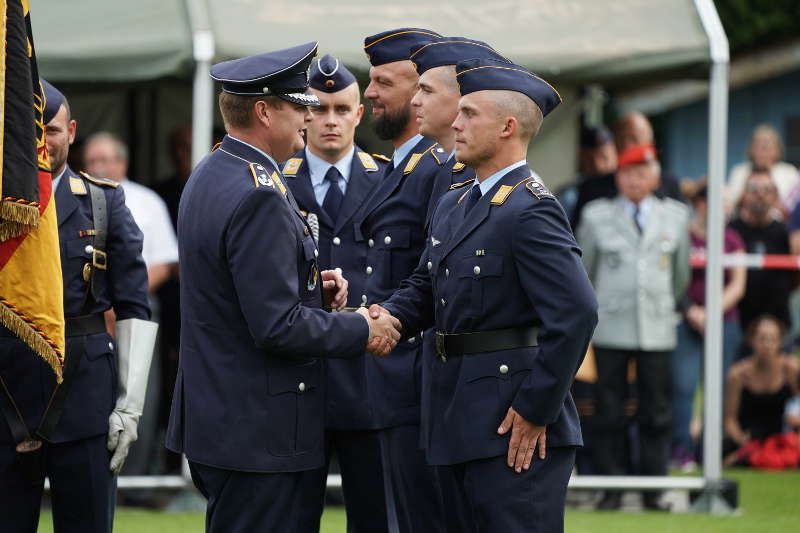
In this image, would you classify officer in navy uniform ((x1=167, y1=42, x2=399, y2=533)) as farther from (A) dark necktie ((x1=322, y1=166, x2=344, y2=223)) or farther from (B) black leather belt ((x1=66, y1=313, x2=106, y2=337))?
(A) dark necktie ((x1=322, y1=166, x2=344, y2=223))

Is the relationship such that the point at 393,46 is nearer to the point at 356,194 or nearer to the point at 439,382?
the point at 356,194

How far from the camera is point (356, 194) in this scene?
5.23 m

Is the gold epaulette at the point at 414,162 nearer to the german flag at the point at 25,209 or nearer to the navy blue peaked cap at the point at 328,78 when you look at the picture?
the navy blue peaked cap at the point at 328,78

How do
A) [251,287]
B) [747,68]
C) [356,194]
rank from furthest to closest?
[747,68] < [356,194] < [251,287]

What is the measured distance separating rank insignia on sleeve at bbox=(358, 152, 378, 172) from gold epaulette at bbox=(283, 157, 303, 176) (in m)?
0.24

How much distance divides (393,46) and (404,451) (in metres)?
1.50

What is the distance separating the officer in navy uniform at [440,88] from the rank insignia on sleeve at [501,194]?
587 mm

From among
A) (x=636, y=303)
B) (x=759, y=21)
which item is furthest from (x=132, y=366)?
(x=759, y=21)

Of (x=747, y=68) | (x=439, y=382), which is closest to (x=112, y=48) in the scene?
(x=439, y=382)

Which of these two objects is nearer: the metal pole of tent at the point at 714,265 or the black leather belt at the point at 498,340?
the black leather belt at the point at 498,340

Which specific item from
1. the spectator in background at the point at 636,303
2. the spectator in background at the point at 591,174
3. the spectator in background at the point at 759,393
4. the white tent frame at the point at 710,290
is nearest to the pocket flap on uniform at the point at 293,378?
the white tent frame at the point at 710,290

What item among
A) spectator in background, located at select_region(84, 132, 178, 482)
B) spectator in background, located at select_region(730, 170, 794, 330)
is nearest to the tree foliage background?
spectator in background, located at select_region(730, 170, 794, 330)

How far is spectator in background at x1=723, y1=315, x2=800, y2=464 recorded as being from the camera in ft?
30.9

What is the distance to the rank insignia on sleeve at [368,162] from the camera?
5367 mm
